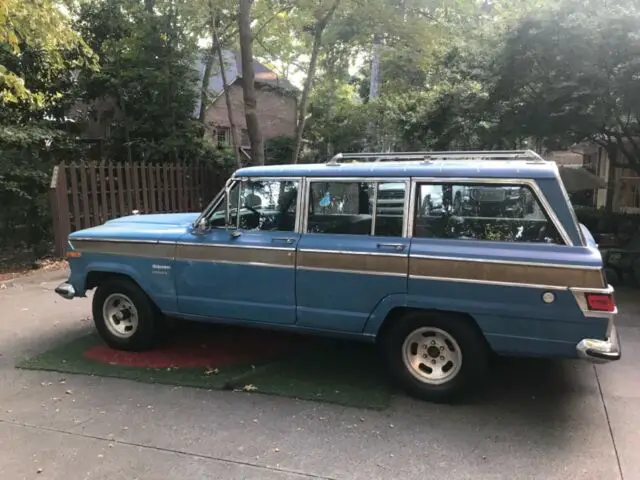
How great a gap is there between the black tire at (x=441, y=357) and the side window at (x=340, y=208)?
32.5 inches

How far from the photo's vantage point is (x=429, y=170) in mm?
4457

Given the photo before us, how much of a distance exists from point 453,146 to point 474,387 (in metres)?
14.9

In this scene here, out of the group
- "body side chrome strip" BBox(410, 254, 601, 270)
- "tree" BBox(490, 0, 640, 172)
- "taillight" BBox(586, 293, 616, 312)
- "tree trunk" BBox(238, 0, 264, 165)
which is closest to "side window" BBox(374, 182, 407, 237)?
"body side chrome strip" BBox(410, 254, 601, 270)

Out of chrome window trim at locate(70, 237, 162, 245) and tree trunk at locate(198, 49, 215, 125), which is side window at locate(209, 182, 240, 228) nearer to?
chrome window trim at locate(70, 237, 162, 245)

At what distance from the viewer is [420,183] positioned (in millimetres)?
4465

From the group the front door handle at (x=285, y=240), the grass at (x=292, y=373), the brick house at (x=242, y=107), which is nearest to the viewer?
the grass at (x=292, y=373)

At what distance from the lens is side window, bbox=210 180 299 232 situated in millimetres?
4961

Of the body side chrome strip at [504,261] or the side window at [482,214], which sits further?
the side window at [482,214]

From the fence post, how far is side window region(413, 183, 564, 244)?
8029 mm

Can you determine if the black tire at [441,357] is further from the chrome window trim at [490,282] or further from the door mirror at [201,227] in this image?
the door mirror at [201,227]

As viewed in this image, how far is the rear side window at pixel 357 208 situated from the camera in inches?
179

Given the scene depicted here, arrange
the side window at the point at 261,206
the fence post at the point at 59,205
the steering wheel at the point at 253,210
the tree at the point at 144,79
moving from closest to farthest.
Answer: the side window at the point at 261,206 < the steering wheel at the point at 253,210 < the fence post at the point at 59,205 < the tree at the point at 144,79

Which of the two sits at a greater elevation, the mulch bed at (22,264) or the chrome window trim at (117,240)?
the chrome window trim at (117,240)

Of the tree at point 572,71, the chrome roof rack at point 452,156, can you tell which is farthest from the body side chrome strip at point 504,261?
the tree at point 572,71
